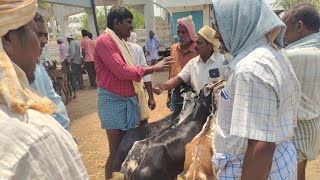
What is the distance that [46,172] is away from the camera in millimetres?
916

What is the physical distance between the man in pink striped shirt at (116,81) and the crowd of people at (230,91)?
1 cm

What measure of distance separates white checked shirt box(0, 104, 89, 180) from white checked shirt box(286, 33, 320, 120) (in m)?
1.91

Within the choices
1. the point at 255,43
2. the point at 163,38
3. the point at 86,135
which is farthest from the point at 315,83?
the point at 163,38

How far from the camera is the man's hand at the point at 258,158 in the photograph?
137cm

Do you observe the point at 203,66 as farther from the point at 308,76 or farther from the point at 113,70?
the point at 308,76

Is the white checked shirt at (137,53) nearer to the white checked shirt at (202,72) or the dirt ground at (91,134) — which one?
the white checked shirt at (202,72)

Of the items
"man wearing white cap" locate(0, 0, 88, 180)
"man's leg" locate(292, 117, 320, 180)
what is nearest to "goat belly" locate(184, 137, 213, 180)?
"man's leg" locate(292, 117, 320, 180)

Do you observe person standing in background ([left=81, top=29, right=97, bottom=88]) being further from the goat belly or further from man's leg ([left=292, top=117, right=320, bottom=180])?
man's leg ([left=292, top=117, right=320, bottom=180])

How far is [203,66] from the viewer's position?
331cm

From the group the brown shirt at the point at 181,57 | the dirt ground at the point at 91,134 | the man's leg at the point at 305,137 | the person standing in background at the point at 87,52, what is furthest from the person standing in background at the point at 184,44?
the person standing in background at the point at 87,52

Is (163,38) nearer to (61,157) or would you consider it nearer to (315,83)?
(315,83)

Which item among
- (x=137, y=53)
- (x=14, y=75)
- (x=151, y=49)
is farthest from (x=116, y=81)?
(x=151, y=49)

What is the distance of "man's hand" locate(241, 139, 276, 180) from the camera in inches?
54.0

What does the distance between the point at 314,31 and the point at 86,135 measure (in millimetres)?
4301
